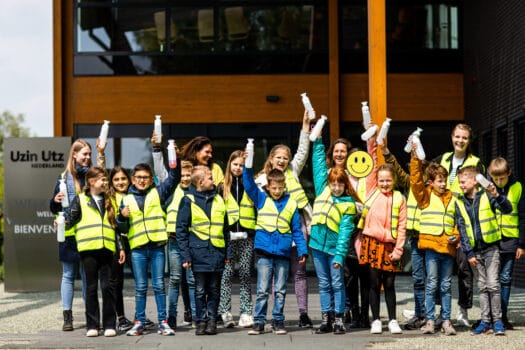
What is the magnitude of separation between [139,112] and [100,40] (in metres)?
1.52

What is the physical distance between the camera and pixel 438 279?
9.94 meters

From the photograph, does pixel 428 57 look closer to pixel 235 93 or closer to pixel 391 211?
pixel 235 93

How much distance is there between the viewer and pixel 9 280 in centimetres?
1625

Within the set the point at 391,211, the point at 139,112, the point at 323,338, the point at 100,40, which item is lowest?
the point at 323,338

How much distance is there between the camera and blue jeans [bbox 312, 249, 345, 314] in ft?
32.1

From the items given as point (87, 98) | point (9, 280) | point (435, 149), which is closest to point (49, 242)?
point (9, 280)

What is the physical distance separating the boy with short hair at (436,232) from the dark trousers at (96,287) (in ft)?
9.72

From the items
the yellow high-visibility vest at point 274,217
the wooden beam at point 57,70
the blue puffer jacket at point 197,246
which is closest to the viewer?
the blue puffer jacket at point 197,246

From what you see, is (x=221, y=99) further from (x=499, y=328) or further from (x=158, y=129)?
(x=499, y=328)

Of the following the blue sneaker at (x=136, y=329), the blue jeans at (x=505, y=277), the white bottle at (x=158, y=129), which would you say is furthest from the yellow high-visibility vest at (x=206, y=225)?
the blue jeans at (x=505, y=277)

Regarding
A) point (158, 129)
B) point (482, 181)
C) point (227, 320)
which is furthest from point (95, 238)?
point (482, 181)

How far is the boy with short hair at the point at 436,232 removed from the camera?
9.86 meters

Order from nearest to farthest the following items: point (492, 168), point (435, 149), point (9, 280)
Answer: point (492, 168)
point (9, 280)
point (435, 149)

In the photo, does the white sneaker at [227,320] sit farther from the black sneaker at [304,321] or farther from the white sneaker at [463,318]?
the white sneaker at [463,318]
